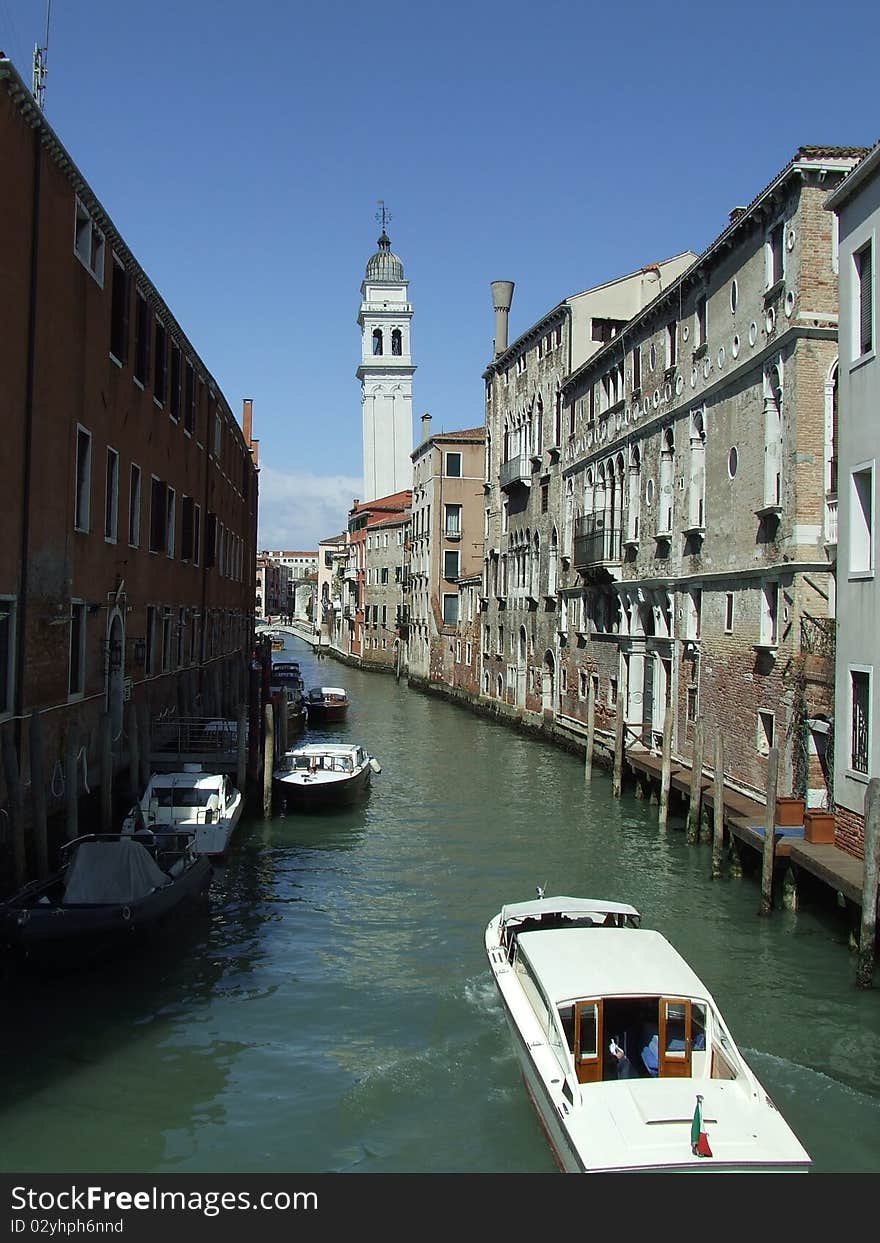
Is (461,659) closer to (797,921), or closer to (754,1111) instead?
(797,921)

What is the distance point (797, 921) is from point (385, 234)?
81.7m

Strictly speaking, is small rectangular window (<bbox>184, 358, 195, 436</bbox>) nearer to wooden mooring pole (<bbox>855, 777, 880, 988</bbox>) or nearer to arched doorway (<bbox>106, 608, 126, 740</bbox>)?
arched doorway (<bbox>106, 608, 126, 740</bbox>)

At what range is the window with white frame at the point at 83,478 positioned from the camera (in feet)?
45.2

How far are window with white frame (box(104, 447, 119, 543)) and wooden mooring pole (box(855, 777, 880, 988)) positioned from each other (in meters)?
10.3

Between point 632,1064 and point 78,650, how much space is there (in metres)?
9.35

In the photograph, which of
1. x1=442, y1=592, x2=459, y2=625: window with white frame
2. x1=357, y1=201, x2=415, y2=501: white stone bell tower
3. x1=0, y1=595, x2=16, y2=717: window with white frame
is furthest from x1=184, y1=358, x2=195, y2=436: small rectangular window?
x1=357, y1=201, x2=415, y2=501: white stone bell tower

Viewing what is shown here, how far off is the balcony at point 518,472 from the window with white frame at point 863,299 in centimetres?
1987

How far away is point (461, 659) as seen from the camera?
4119cm

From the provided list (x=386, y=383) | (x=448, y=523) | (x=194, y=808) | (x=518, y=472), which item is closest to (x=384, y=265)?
(x=386, y=383)

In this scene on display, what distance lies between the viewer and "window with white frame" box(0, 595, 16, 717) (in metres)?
11.3

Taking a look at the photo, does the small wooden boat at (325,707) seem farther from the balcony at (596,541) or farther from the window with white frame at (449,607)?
the window with white frame at (449,607)

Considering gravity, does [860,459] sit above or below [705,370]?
below
